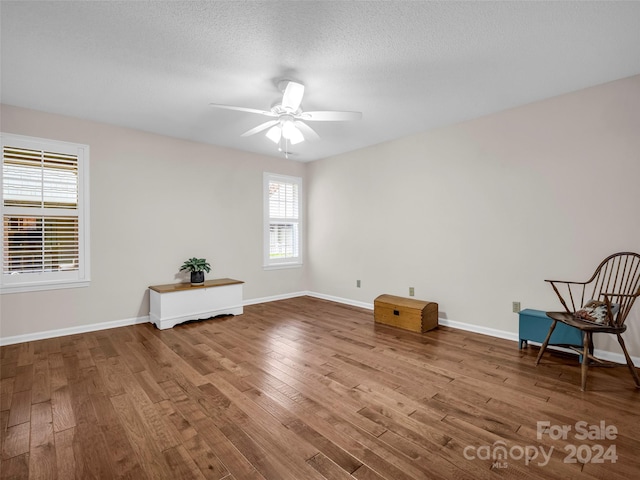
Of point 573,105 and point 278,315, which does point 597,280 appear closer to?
point 573,105

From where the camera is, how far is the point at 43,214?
3508 mm

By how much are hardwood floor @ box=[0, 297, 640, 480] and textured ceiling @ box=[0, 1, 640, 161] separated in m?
2.54

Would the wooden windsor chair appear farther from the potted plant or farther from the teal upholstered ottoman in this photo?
the potted plant

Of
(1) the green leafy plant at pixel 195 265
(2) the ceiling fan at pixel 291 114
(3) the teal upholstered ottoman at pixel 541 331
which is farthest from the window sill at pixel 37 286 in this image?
(3) the teal upholstered ottoman at pixel 541 331

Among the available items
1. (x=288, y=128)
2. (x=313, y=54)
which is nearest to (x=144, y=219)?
(x=288, y=128)

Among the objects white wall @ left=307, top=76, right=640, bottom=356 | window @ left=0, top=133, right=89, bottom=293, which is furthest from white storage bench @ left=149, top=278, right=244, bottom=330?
white wall @ left=307, top=76, right=640, bottom=356

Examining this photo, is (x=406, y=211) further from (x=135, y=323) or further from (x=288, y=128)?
(x=135, y=323)

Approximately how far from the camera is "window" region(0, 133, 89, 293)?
335cm

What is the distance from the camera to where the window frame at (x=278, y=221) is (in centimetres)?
545

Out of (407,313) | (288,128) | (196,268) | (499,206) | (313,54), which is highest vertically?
(313,54)

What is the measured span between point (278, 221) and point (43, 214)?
319 centimetres

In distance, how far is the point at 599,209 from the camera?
289 centimetres

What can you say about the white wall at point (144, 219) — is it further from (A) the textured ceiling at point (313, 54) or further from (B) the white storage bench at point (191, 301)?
(A) the textured ceiling at point (313, 54)

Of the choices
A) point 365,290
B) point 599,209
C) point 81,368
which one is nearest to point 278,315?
point 365,290
